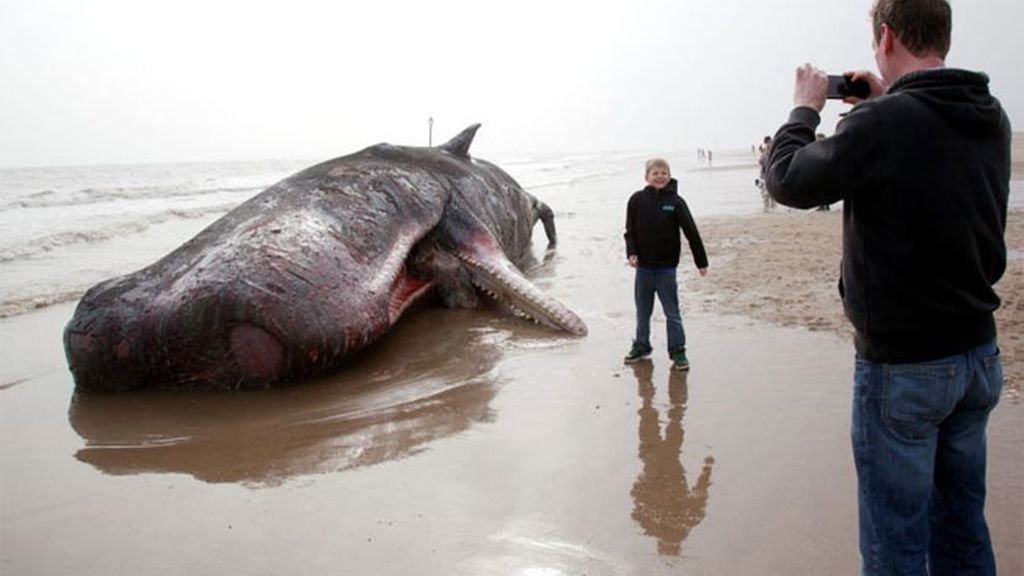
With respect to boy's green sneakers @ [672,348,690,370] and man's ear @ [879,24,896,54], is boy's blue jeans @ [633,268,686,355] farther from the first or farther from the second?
man's ear @ [879,24,896,54]

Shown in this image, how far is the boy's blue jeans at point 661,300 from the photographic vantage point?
535 cm

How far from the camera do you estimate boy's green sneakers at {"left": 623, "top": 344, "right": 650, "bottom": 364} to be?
5.45 meters

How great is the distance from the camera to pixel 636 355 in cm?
550

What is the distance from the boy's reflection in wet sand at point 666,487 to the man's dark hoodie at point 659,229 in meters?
1.52

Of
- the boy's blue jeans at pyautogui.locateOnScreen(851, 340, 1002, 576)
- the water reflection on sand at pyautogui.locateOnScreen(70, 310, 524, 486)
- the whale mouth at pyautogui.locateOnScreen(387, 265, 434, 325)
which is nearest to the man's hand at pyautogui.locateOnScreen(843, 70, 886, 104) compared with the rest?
the boy's blue jeans at pyautogui.locateOnScreen(851, 340, 1002, 576)

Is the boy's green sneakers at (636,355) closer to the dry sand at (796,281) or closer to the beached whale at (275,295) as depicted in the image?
the beached whale at (275,295)

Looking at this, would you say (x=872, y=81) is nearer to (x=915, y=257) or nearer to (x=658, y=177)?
(x=915, y=257)

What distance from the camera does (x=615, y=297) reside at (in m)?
7.77

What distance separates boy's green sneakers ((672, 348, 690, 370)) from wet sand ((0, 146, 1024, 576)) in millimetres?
73

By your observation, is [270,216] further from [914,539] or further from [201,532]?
[914,539]

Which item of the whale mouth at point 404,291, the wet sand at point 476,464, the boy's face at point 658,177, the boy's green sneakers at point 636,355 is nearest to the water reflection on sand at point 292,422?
the wet sand at point 476,464

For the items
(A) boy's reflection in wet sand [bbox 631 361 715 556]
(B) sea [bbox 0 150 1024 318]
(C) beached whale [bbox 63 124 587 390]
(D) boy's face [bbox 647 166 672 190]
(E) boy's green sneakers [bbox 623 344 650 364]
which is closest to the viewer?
(A) boy's reflection in wet sand [bbox 631 361 715 556]

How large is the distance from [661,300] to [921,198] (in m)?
3.66

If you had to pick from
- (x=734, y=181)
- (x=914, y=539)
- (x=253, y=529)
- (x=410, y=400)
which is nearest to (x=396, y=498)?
(x=253, y=529)
